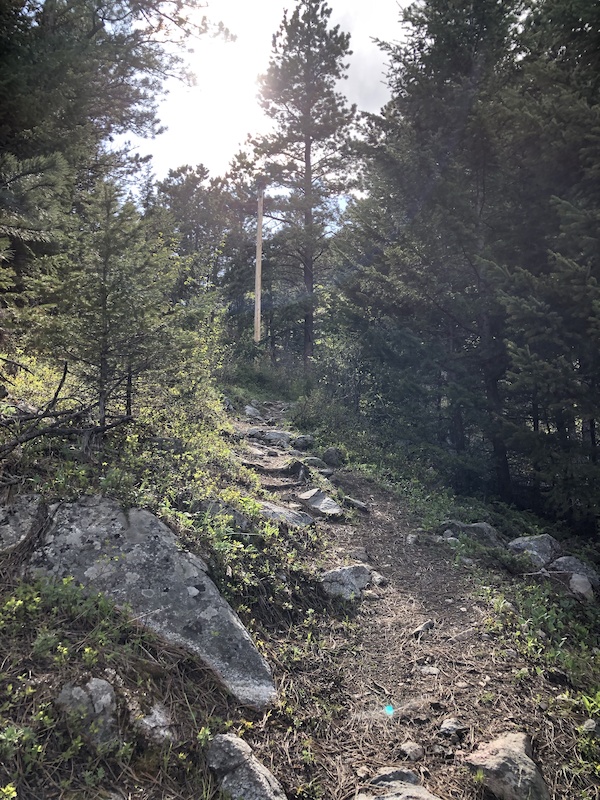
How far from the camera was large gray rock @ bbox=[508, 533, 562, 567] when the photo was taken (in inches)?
232

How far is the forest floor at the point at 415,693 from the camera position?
2693mm

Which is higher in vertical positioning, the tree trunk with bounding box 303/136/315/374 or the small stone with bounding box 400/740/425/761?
the tree trunk with bounding box 303/136/315/374

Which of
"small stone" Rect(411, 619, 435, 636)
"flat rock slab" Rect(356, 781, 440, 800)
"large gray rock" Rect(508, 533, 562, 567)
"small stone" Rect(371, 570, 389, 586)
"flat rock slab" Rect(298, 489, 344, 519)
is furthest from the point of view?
"flat rock slab" Rect(298, 489, 344, 519)

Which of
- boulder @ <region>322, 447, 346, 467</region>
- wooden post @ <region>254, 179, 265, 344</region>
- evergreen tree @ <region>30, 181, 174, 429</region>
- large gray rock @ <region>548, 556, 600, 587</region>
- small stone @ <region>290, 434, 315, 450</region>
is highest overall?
wooden post @ <region>254, 179, 265, 344</region>

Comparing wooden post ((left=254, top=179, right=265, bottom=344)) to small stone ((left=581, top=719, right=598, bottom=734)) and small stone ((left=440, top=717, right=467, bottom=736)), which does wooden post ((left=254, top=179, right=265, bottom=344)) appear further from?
small stone ((left=581, top=719, right=598, bottom=734))

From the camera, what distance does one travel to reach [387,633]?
13.4 ft

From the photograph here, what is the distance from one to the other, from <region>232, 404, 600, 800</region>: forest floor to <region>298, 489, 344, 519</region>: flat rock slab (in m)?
1.15

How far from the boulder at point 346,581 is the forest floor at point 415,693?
111mm

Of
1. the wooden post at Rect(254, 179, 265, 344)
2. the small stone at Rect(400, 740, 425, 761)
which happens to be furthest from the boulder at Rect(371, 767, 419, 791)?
the wooden post at Rect(254, 179, 265, 344)

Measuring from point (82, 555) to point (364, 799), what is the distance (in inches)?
87.0

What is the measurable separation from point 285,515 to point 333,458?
365 cm

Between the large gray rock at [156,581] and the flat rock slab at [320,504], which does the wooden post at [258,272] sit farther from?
the large gray rock at [156,581]

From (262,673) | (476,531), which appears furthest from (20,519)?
Result: (476,531)

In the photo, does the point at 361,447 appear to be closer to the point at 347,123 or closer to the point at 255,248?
the point at 255,248
